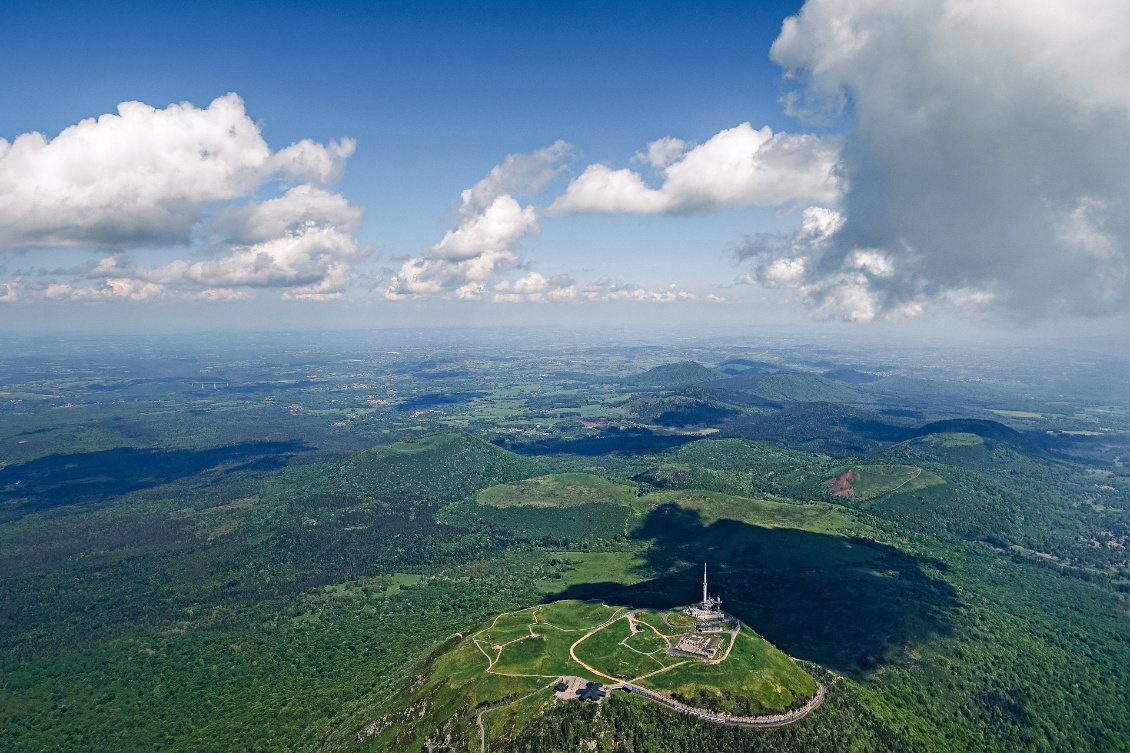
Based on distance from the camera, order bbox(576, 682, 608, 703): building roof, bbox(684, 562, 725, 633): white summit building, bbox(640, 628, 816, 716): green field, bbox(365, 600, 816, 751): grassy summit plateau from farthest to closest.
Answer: bbox(684, 562, 725, 633): white summit building < bbox(365, 600, 816, 751): grassy summit plateau < bbox(640, 628, 816, 716): green field < bbox(576, 682, 608, 703): building roof

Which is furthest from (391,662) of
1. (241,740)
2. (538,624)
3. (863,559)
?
(863,559)

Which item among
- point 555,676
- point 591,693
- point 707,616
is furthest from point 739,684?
point 555,676

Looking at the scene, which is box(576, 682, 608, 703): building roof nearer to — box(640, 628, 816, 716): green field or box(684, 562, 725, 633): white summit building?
box(640, 628, 816, 716): green field

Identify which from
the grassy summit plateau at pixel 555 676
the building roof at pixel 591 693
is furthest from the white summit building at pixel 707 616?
the building roof at pixel 591 693

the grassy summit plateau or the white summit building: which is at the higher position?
the white summit building

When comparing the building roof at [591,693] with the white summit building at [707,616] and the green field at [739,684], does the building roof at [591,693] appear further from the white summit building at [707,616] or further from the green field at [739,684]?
the white summit building at [707,616]

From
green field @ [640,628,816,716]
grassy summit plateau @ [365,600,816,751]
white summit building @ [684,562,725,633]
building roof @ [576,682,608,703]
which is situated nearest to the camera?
building roof @ [576,682,608,703]

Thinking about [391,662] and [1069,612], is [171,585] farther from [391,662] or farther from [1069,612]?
[1069,612]

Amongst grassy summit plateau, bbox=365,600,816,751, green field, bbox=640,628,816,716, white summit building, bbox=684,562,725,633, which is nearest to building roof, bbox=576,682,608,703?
grassy summit plateau, bbox=365,600,816,751
